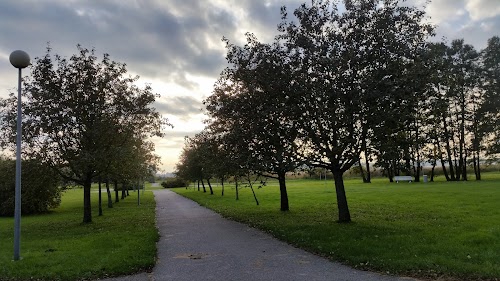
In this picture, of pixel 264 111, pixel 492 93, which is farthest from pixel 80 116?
pixel 492 93

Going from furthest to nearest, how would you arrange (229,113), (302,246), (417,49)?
(229,113) < (417,49) < (302,246)

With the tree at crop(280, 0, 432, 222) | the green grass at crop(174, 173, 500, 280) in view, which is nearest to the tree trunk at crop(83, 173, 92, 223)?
the green grass at crop(174, 173, 500, 280)

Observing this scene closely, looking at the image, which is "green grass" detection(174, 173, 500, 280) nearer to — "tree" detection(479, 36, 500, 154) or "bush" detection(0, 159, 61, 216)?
"bush" detection(0, 159, 61, 216)

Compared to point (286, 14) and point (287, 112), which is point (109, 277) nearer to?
point (287, 112)

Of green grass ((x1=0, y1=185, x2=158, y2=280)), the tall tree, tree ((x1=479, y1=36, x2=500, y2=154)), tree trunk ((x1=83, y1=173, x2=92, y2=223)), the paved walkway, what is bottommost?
the paved walkway

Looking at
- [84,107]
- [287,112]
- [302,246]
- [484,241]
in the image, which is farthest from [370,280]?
[84,107]

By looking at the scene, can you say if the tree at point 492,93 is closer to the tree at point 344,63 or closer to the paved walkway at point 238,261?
the tree at point 344,63

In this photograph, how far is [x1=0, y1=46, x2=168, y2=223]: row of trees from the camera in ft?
55.3

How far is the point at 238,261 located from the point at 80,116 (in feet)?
39.4

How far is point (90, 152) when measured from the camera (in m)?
16.6

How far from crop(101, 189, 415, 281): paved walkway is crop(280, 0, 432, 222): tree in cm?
417

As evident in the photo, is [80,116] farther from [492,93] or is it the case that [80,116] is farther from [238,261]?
[492,93]

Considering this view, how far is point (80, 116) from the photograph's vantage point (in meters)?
17.5

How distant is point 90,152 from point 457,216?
14.9 m
